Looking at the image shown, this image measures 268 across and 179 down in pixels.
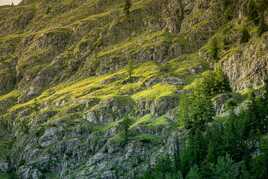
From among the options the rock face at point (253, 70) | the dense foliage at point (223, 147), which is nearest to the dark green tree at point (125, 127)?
the dense foliage at point (223, 147)

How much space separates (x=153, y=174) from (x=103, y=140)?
46.4 metres

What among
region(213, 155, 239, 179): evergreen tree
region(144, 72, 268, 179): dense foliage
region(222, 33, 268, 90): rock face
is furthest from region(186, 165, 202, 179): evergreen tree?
region(222, 33, 268, 90): rock face

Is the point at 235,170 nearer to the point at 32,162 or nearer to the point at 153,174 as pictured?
the point at 153,174

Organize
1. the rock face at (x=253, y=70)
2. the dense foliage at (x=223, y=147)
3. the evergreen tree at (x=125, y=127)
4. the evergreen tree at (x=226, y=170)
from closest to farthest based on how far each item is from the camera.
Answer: the evergreen tree at (x=226, y=170) → the dense foliage at (x=223, y=147) → the evergreen tree at (x=125, y=127) → the rock face at (x=253, y=70)

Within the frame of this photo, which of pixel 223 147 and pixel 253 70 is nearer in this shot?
pixel 223 147

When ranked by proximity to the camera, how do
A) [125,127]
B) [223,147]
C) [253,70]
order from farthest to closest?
[253,70] → [125,127] → [223,147]

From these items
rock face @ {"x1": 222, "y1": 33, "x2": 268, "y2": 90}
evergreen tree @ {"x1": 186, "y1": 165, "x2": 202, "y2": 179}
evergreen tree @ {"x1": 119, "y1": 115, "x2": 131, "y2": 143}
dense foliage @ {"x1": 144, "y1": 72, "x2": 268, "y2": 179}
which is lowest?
evergreen tree @ {"x1": 186, "y1": 165, "x2": 202, "y2": 179}

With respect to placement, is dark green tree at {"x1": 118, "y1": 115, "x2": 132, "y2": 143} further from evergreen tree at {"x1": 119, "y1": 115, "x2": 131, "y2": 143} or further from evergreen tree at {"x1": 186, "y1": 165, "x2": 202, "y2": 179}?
evergreen tree at {"x1": 186, "y1": 165, "x2": 202, "y2": 179}

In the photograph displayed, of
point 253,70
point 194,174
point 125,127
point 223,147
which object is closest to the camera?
point 194,174

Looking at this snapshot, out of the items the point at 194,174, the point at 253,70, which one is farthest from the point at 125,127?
the point at 194,174

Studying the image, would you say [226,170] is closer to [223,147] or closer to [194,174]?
[194,174]

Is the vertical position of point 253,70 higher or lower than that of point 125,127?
higher

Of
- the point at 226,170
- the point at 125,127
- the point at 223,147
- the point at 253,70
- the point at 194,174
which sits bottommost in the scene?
the point at 194,174

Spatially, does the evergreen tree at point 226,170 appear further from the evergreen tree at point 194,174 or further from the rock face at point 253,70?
the rock face at point 253,70
